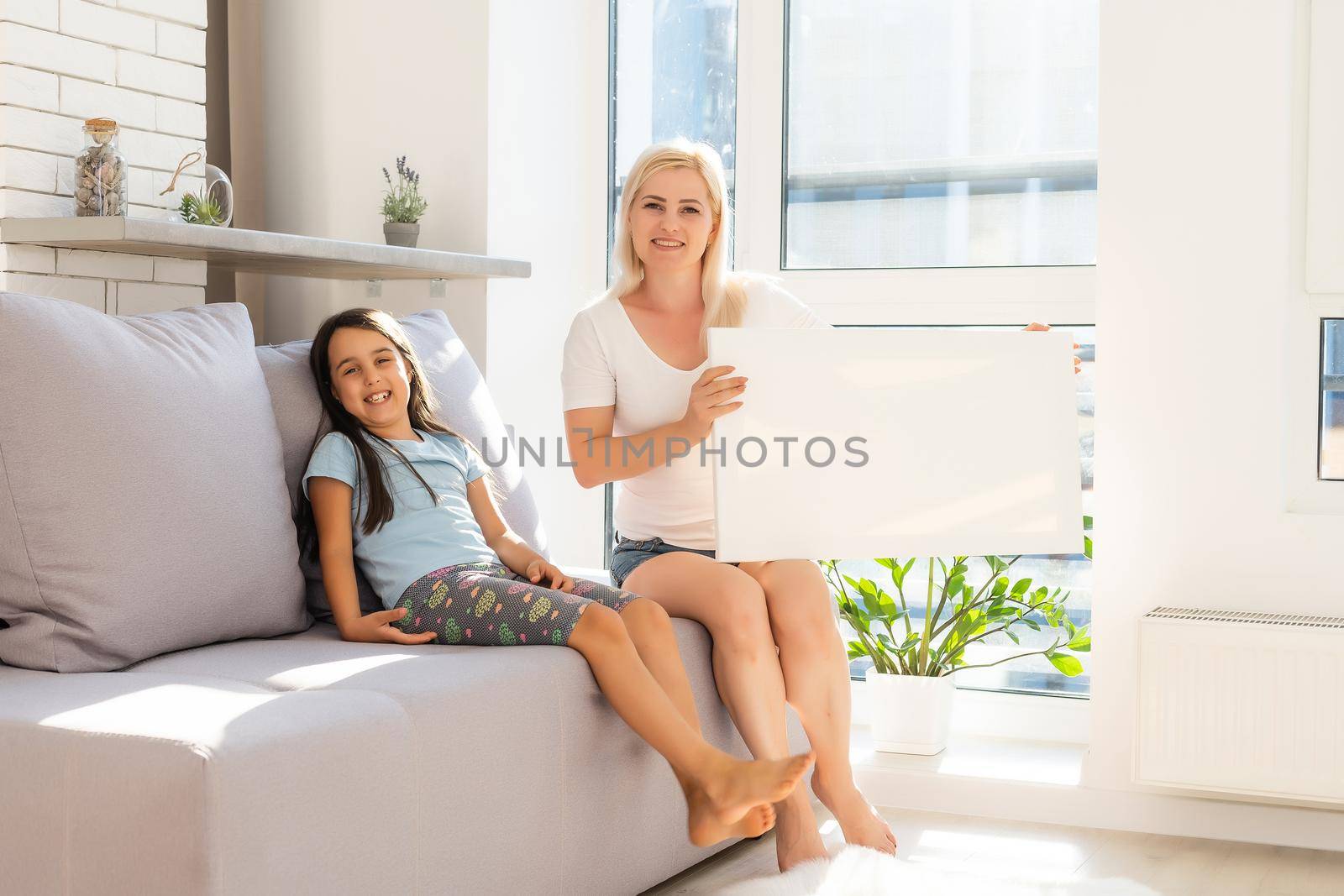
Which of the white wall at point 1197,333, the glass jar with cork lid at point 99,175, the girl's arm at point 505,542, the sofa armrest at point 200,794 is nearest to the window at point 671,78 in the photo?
the white wall at point 1197,333

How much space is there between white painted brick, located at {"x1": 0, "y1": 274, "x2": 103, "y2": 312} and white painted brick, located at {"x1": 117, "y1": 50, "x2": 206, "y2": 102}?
1.36 feet

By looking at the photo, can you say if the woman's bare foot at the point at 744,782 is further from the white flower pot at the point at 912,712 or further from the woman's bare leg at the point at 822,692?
the white flower pot at the point at 912,712

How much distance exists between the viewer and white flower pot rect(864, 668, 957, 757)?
263cm

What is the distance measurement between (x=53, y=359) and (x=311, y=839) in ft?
2.52

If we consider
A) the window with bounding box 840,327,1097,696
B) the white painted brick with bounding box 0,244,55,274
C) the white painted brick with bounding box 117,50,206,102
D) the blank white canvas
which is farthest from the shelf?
the window with bounding box 840,327,1097,696

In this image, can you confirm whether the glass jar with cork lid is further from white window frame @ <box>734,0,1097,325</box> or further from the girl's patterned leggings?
white window frame @ <box>734,0,1097,325</box>

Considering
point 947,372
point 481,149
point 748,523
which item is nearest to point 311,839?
point 748,523

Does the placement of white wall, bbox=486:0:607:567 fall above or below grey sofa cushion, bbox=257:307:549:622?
above

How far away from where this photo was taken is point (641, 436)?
2.15 metres

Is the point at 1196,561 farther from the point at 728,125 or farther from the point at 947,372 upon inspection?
the point at 728,125

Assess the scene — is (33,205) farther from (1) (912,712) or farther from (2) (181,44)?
(1) (912,712)

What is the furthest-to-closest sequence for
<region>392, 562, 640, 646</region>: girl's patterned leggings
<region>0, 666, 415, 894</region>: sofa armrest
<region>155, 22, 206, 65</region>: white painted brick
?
1. <region>155, 22, 206, 65</region>: white painted brick
2. <region>392, 562, 640, 646</region>: girl's patterned leggings
3. <region>0, 666, 415, 894</region>: sofa armrest

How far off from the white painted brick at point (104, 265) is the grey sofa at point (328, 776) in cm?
83

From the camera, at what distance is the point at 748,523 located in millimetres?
1996
